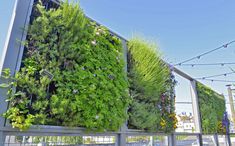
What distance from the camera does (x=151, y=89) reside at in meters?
3.09

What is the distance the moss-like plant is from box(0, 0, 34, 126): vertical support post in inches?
64.7

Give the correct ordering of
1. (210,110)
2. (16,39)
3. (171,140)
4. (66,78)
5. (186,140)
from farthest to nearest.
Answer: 1. (210,110)
2. (186,140)
3. (171,140)
4. (66,78)
5. (16,39)

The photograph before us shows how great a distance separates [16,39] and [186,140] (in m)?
3.81

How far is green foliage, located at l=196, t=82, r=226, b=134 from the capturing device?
5.05m

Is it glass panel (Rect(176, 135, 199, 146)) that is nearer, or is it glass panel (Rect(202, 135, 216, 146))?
glass panel (Rect(176, 135, 199, 146))

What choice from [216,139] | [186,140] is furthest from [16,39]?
[216,139]

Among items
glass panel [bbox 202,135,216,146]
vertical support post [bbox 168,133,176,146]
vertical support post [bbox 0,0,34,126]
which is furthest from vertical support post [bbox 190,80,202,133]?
vertical support post [bbox 0,0,34,126]

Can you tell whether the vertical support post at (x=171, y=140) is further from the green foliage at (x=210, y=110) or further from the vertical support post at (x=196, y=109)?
the green foliage at (x=210, y=110)

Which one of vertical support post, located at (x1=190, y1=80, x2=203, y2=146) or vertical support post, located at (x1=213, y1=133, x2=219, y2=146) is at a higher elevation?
vertical support post, located at (x1=190, y1=80, x2=203, y2=146)

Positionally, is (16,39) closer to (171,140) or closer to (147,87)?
(147,87)

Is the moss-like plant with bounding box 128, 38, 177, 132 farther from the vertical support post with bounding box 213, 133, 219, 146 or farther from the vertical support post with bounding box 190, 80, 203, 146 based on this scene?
the vertical support post with bounding box 213, 133, 219, 146

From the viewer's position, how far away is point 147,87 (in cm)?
303

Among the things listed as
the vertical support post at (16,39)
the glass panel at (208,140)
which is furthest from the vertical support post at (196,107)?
the vertical support post at (16,39)

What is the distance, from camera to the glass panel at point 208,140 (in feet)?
15.8
